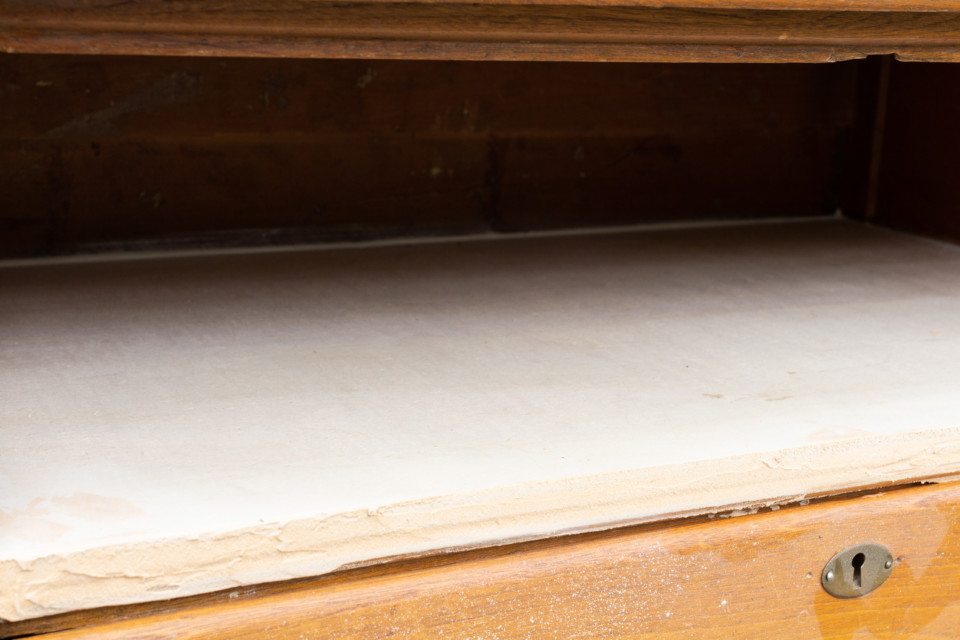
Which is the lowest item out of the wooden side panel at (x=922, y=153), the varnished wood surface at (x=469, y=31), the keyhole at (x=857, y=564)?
the keyhole at (x=857, y=564)

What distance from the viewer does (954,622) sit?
1.57ft

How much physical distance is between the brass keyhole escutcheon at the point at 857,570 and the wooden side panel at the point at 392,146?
0.64m

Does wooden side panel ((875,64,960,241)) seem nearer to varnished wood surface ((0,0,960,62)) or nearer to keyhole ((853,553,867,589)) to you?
varnished wood surface ((0,0,960,62))

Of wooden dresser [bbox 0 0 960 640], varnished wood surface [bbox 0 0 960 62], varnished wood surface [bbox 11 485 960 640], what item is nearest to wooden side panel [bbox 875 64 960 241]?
wooden dresser [bbox 0 0 960 640]

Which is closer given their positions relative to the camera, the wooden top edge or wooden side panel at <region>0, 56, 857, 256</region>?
the wooden top edge

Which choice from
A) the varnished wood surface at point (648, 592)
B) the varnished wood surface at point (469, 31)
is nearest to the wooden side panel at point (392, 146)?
the varnished wood surface at point (469, 31)

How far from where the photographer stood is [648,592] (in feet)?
1.38

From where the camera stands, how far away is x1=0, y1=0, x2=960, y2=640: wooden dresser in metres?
0.37

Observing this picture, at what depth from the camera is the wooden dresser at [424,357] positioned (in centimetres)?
37

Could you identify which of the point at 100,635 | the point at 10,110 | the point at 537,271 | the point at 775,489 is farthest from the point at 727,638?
the point at 10,110

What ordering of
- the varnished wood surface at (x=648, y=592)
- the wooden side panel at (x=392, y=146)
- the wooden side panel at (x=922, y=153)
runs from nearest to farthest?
the varnished wood surface at (x=648, y=592) < the wooden side panel at (x=392, y=146) < the wooden side panel at (x=922, y=153)

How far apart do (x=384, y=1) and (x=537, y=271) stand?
1.58 feet

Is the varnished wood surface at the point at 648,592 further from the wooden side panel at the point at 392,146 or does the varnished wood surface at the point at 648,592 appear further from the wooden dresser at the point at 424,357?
the wooden side panel at the point at 392,146

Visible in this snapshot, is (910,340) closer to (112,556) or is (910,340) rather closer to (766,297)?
(766,297)
